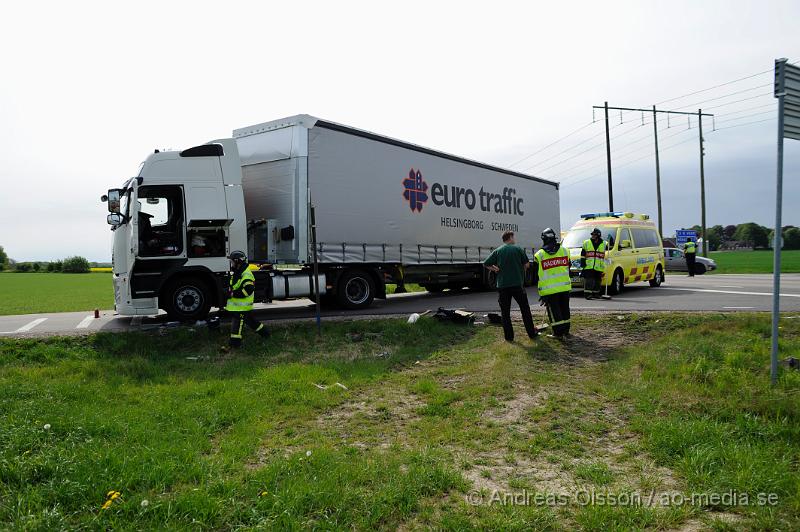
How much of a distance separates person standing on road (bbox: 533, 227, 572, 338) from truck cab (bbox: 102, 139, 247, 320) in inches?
232

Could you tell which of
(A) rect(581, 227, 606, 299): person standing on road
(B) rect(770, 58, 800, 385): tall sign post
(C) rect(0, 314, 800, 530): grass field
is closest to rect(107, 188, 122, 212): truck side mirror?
(C) rect(0, 314, 800, 530): grass field

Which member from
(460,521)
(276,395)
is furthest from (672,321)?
(460,521)

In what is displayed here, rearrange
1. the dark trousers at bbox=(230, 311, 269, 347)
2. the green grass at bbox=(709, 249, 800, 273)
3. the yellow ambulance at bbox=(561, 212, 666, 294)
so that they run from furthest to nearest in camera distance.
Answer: the green grass at bbox=(709, 249, 800, 273), the yellow ambulance at bbox=(561, 212, 666, 294), the dark trousers at bbox=(230, 311, 269, 347)

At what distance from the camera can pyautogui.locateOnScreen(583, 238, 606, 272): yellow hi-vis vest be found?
1332 cm

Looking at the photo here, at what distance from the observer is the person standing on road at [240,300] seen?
884 centimetres

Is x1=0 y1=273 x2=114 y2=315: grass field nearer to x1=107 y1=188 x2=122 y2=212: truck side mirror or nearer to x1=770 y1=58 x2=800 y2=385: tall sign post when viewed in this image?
x1=107 y1=188 x2=122 y2=212: truck side mirror

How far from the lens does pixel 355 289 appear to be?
1301cm

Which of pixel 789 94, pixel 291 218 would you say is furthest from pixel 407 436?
pixel 291 218

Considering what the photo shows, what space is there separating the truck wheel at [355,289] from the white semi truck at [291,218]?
0.09 feet

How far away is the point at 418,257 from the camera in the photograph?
1459cm

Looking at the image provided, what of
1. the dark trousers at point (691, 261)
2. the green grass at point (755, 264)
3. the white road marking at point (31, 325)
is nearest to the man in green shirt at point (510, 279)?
the white road marking at point (31, 325)

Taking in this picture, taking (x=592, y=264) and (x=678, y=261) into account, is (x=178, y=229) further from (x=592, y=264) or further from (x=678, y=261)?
(x=678, y=261)

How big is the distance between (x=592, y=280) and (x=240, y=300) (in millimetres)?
8751

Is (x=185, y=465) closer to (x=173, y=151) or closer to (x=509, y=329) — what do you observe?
(x=509, y=329)
